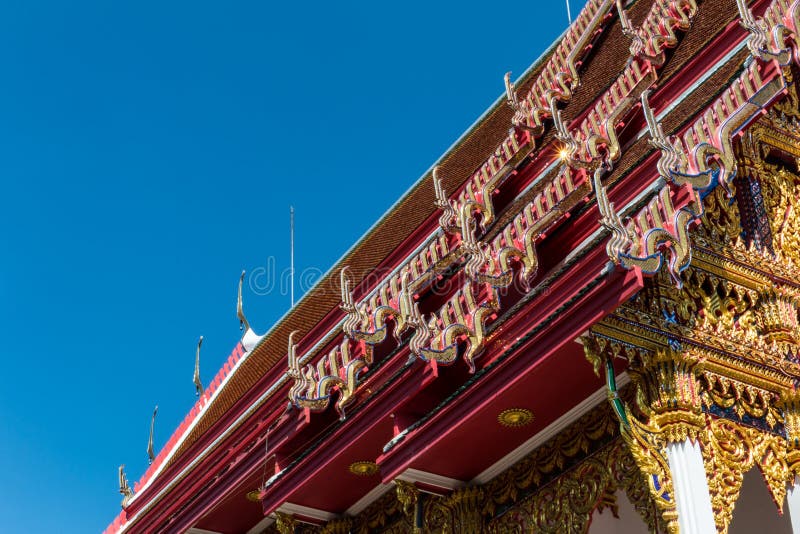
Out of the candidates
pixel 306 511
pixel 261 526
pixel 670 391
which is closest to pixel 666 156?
pixel 670 391

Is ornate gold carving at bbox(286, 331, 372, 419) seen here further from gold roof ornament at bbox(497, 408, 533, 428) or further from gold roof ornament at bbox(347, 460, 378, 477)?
gold roof ornament at bbox(497, 408, 533, 428)

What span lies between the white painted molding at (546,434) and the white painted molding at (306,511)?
1.68m

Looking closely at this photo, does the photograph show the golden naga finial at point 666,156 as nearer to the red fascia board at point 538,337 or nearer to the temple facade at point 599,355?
the temple facade at point 599,355

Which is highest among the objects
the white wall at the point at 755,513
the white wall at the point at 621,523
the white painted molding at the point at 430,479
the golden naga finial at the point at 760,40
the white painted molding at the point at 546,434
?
the golden naga finial at the point at 760,40

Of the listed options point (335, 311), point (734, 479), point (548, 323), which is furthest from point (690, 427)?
point (335, 311)

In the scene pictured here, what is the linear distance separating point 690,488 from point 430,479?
2.37 meters

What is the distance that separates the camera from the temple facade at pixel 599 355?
8773 millimetres

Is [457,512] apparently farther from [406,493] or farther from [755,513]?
[755,513]

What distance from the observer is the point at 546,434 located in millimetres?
9938

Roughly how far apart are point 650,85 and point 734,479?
15.1ft

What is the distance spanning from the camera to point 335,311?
16438 mm

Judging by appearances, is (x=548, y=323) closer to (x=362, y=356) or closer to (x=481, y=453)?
(x=481, y=453)

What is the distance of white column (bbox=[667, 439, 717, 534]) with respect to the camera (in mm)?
8281

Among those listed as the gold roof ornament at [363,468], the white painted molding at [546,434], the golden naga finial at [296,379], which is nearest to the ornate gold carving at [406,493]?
the white painted molding at [546,434]
